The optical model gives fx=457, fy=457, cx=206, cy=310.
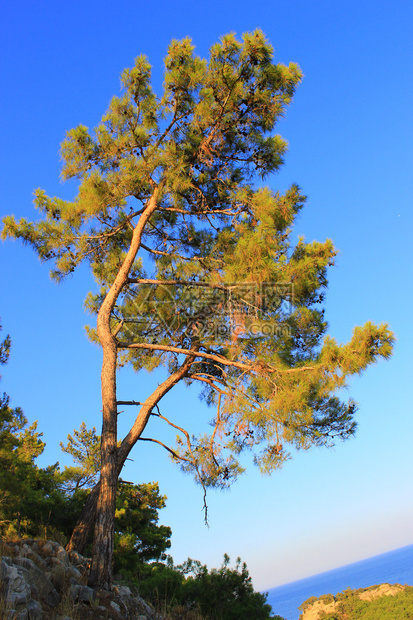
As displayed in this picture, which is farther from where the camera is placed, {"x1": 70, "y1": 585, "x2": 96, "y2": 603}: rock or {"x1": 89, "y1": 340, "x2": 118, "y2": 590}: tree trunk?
{"x1": 89, "y1": 340, "x2": 118, "y2": 590}: tree trunk

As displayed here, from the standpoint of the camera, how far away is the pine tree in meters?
5.85

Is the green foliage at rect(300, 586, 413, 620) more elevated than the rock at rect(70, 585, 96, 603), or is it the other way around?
the rock at rect(70, 585, 96, 603)

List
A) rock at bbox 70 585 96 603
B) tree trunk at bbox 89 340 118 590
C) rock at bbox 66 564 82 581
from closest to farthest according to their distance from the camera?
rock at bbox 70 585 96 603, rock at bbox 66 564 82 581, tree trunk at bbox 89 340 118 590

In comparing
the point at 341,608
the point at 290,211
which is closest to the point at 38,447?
the point at 290,211

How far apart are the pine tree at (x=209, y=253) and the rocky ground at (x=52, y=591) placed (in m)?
0.77

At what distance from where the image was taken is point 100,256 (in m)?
7.64

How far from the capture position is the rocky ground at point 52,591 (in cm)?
355

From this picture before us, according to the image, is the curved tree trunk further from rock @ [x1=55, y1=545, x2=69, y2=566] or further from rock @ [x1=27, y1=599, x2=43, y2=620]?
rock @ [x1=27, y1=599, x2=43, y2=620]

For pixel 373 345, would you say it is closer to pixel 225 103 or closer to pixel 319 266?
pixel 319 266

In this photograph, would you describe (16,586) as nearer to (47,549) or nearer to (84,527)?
(47,549)

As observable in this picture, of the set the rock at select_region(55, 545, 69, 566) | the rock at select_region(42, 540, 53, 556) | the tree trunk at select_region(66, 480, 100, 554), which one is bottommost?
the rock at select_region(55, 545, 69, 566)

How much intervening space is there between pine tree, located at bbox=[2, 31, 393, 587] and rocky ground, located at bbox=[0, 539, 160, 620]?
767 millimetres

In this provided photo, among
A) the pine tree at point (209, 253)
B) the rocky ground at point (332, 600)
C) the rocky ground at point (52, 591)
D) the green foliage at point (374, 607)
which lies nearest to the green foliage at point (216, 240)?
the pine tree at point (209, 253)

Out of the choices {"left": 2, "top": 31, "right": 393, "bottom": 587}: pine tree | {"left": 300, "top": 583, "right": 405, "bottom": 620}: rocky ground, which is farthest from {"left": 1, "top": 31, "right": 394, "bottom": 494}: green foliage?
{"left": 300, "top": 583, "right": 405, "bottom": 620}: rocky ground
